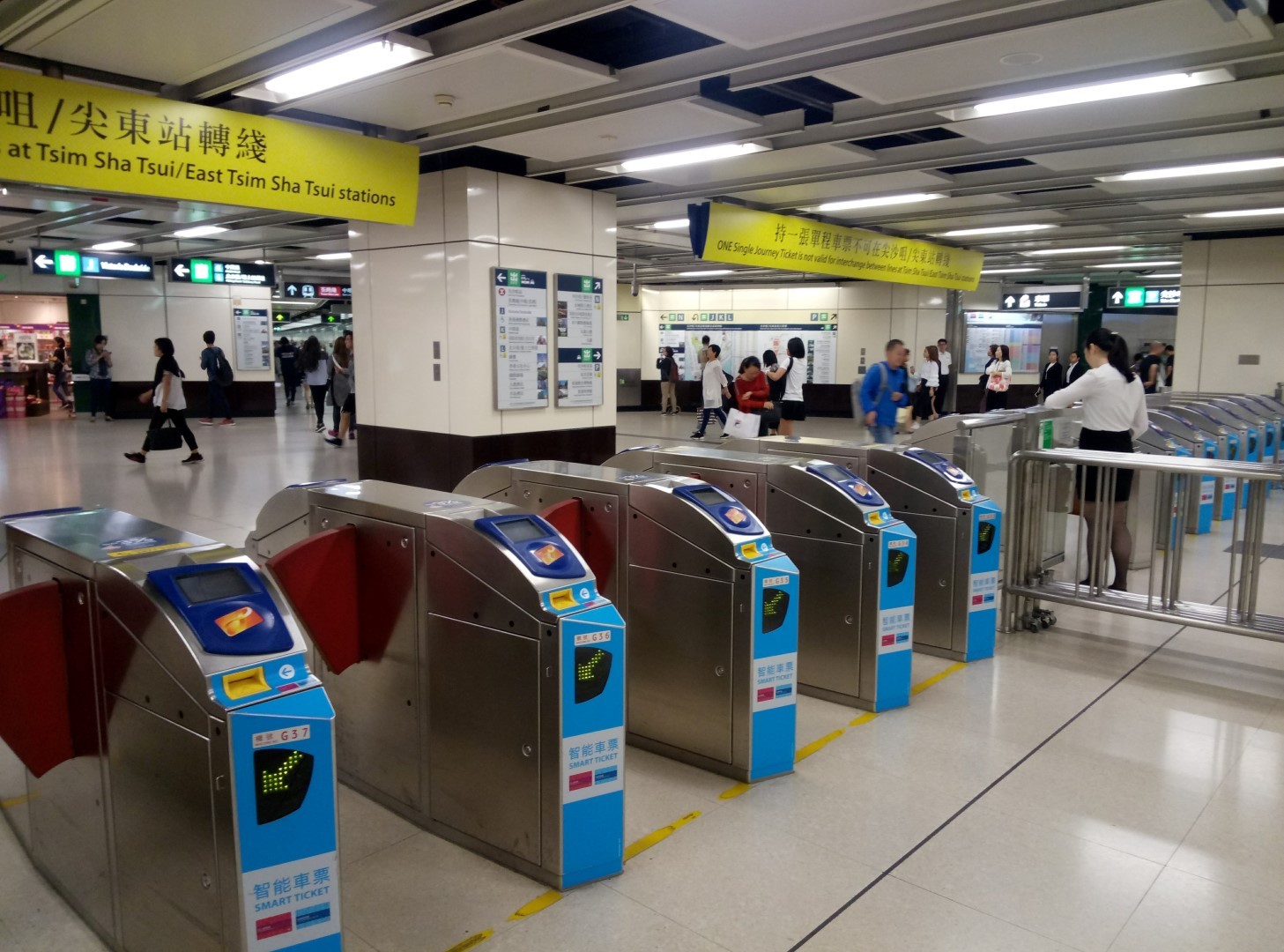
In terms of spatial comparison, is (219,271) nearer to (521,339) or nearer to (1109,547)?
(521,339)

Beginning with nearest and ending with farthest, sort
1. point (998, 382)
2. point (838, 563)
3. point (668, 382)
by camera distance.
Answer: point (838, 563), point (998, 382), point (668, 382)

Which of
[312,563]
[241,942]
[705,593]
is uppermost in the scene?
[312,563]

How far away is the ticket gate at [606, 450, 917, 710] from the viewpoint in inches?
152

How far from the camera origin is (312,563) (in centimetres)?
283

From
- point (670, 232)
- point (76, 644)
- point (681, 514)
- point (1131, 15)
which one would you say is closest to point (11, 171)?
point (76, 644)

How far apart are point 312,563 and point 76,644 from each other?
709 mm

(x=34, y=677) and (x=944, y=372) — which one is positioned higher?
(x=944, y=372)

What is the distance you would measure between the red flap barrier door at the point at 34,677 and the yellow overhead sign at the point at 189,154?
9.54 ft

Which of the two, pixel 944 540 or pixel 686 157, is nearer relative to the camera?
pixel 944 540

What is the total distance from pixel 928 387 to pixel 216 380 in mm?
11692

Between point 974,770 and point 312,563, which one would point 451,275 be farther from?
point 974,770

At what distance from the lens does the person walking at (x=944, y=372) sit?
15633mm

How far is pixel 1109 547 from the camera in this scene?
5.11m

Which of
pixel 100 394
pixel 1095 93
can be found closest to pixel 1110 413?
pixel 1095 93
